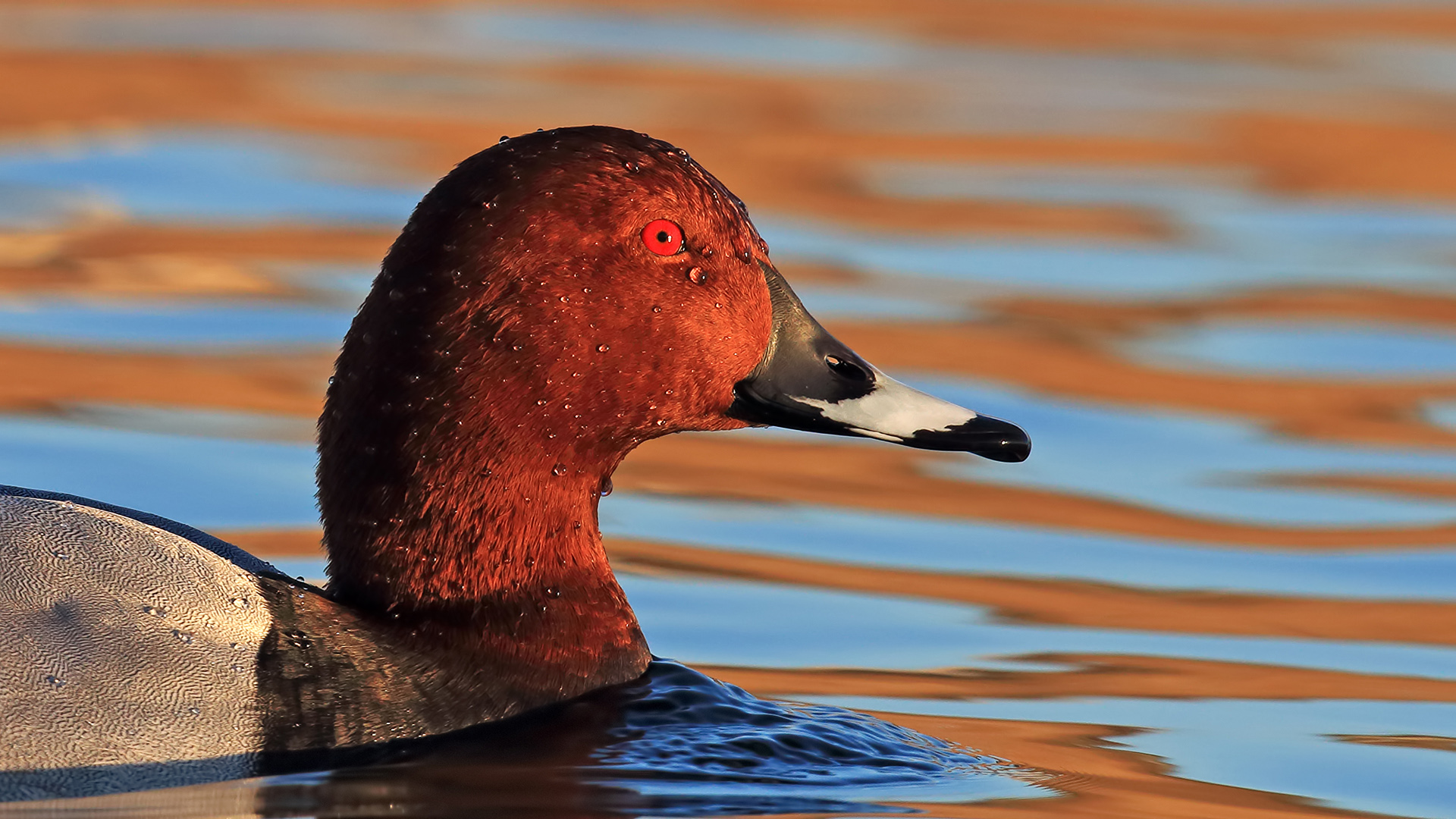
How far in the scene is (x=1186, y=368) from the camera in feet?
34.9

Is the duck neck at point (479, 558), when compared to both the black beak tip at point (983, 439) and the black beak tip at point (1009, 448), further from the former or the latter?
the black beak tip at point (1009, 448)

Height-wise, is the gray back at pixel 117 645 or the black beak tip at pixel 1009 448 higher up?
the black beak tip at pixel 1009 448

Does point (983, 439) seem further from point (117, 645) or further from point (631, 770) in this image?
point (117, 645)

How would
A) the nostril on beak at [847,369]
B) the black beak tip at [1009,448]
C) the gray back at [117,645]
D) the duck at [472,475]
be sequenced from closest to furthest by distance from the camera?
the gray back at [117,645] → the duck at [472,475] → the black beak tip at [1009,448] → the nostril on beak at [847,369]

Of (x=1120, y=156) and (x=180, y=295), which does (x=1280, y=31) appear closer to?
(x=1120, y=156)

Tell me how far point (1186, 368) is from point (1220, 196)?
12.0 feet

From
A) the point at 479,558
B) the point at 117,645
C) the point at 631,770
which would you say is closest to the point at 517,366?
the point at 479,558

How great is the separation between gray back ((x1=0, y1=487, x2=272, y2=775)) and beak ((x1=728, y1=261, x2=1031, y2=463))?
1.39 meters

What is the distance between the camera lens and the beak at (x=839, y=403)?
20.0 ft

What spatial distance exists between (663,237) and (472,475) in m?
0.75

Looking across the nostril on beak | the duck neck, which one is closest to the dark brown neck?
the duck neck

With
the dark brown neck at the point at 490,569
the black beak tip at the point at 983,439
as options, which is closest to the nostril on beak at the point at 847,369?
the black beak tip at the point at 983,439

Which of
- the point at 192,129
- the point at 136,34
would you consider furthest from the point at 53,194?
the point at 136,34

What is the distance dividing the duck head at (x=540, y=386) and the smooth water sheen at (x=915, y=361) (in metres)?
0.36
